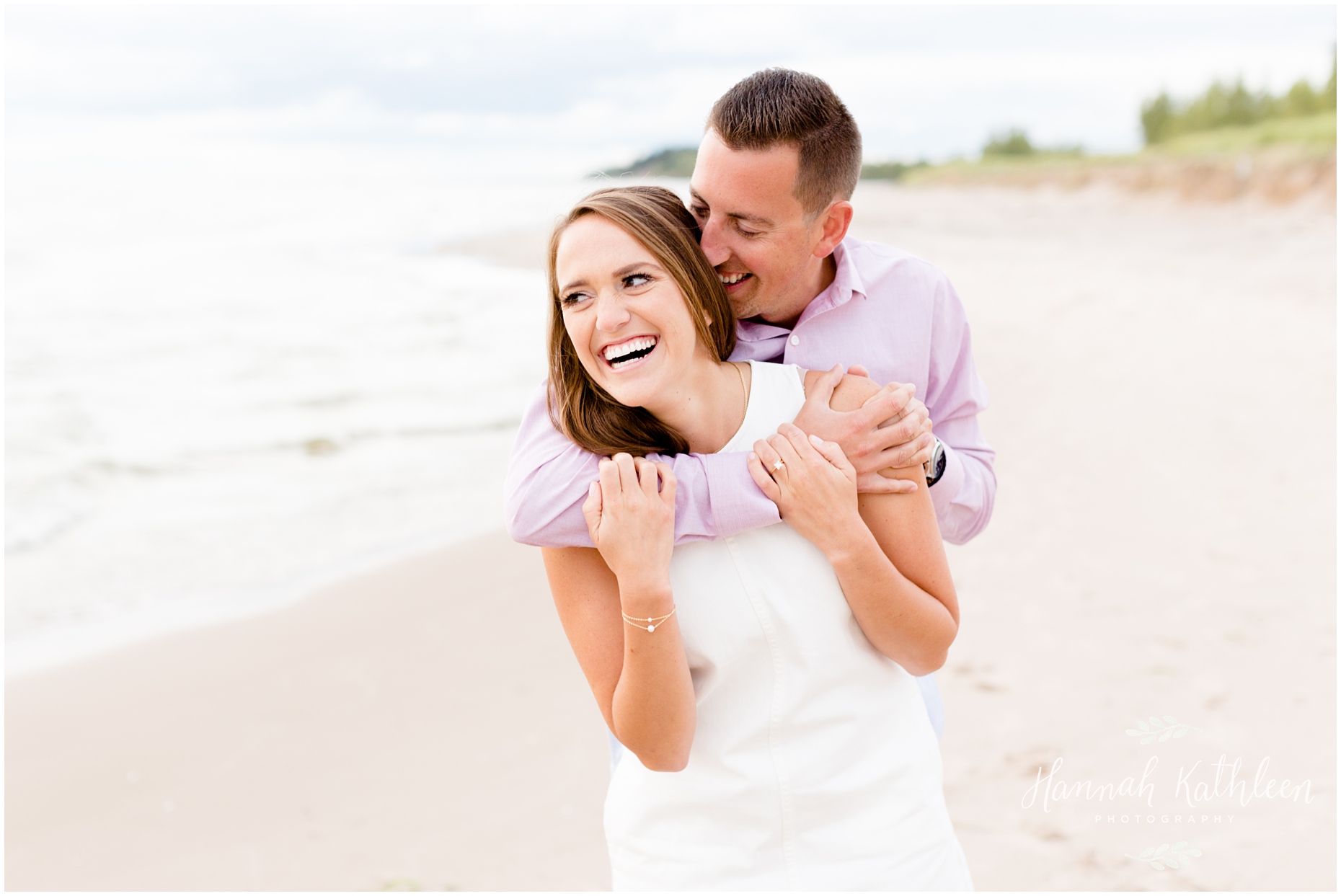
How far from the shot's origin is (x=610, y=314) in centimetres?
200

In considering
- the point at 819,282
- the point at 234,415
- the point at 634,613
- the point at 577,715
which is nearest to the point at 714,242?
the point at 819,282

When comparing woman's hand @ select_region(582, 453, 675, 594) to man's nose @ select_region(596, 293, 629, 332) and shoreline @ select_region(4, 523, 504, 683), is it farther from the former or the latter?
shoreline @ select_region(4, 523, 504, 683)

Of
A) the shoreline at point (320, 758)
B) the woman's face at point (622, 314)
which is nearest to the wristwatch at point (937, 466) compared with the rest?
the woman's face at point (622, 314)

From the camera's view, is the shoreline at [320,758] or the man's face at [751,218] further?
the shoreline at [320,758]

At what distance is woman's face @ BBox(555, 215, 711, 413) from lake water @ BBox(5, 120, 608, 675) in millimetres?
290

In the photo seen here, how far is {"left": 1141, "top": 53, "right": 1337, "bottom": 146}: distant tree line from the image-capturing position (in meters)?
33.1

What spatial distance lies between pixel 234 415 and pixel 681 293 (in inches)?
342

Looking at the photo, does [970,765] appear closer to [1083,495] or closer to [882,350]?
[882,350]

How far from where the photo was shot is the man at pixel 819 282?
2504 mm

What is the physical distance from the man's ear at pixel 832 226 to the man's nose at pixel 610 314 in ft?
2.59

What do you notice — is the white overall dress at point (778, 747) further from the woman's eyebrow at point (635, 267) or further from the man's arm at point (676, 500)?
the woman's eyebrow at point (635, 267)

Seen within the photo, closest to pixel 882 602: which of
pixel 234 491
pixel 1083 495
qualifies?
pixel 1083 495

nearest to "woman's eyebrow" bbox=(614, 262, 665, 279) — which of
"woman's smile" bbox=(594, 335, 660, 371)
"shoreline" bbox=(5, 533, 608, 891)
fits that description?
"woman's smile" bbox=(594, 335, 660, 371)

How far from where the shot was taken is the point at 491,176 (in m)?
A: 55.1
